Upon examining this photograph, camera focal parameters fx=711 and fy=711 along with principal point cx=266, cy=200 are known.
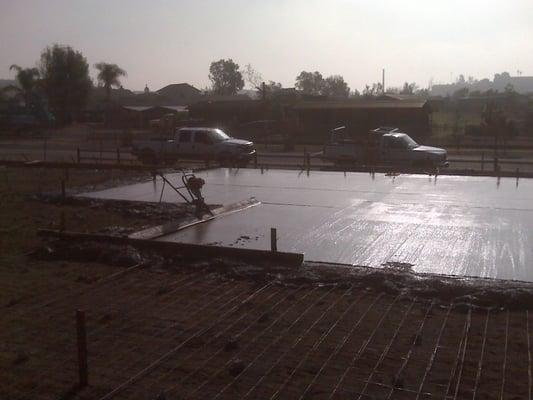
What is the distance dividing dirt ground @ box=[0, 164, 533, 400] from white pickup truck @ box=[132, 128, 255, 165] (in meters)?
19.1

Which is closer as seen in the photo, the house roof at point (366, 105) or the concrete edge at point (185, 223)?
the concrete edge at point (185, 223)

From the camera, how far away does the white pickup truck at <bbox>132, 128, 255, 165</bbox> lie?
101 ft

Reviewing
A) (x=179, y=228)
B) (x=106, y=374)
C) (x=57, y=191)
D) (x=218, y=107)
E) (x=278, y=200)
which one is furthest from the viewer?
(x=218, y=107)

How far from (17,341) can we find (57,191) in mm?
13226

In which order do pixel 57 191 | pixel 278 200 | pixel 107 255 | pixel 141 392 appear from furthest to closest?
pixel 57 191 → pixel 278 200 → pixel 107 255 → pixel 141 392

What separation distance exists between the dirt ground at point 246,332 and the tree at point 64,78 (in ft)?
238

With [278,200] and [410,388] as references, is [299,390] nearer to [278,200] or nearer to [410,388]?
[410,388]

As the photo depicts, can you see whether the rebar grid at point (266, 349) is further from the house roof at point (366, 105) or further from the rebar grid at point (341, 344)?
the house roof at point (366, 105)

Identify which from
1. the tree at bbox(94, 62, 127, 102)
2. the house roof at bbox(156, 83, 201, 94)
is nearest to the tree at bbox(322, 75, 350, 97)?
the house roof at bbox(156, 83, 201, 94)

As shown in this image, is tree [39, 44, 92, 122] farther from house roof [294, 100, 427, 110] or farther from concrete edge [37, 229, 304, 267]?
concrete edge [37, 229, 304, 267]

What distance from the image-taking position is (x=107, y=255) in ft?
37.7

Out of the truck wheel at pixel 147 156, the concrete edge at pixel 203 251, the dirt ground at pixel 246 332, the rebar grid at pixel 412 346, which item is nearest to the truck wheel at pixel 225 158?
the truck wheel at pixel 147 156

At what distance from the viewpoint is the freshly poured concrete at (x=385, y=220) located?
37.1ft

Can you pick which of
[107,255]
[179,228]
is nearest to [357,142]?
[179,228]
